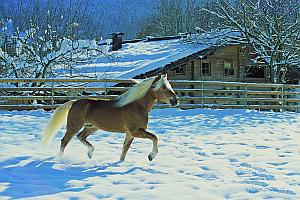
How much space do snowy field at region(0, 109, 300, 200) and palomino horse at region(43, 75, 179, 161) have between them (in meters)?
0.47

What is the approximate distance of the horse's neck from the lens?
627 cm

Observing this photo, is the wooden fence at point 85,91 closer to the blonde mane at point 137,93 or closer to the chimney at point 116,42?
the blonde mane at point 137,93

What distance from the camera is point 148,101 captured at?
20.7ft

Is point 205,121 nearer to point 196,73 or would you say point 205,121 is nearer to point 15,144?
point 15,144

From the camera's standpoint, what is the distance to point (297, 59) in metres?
22.2

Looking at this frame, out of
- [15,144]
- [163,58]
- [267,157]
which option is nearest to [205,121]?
[267,157]

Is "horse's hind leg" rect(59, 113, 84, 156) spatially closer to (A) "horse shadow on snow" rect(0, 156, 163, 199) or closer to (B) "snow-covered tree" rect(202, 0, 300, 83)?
(A) "horse shadow on snow" rect(0, 156, 163, 199)

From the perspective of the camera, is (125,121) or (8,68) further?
(8,68)

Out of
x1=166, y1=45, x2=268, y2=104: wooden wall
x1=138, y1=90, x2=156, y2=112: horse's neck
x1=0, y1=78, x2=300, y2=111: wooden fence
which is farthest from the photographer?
x1=166, y1=45, x2=268, y2=104: wooden wall

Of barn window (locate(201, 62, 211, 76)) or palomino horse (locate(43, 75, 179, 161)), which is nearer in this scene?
palomino horse (locate(43, 75, 179, 161))

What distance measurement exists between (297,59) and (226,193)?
63.2ft

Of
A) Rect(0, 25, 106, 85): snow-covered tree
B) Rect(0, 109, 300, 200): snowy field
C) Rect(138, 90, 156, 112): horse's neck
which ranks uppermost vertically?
Rect(0, 25, 106, 85): snow-covered tree

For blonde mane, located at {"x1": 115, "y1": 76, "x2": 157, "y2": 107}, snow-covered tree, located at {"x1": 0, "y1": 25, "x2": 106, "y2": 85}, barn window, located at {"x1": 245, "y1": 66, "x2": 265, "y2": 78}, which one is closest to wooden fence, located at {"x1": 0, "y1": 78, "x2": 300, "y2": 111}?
snow-covered tree, located at {"x1": 0, "y1": 25, "x2": 106, "y2": 85}

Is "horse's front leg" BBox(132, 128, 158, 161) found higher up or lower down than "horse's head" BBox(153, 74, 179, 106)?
lower down
